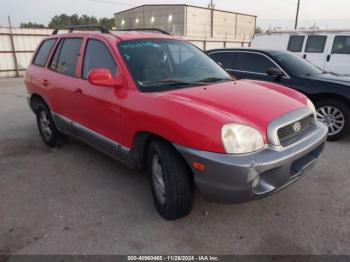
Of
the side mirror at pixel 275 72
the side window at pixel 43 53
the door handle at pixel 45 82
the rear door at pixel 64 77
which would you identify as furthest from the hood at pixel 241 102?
the side window at pixel 43 53

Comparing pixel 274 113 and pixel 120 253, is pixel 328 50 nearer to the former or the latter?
pixel 274 113

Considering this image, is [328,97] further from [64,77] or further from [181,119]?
[64,77]

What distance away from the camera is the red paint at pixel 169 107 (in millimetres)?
2518

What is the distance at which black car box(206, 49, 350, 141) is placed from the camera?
514 centimetres

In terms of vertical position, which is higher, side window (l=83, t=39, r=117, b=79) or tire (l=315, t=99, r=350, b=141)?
side window (l=83, t=39, r=117, b=79)

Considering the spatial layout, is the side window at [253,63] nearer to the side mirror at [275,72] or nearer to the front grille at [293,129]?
the side mirror at [275,72]

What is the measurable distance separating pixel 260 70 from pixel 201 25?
4140 centimetres

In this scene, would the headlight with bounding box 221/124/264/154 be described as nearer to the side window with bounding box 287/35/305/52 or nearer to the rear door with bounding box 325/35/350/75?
the rear door with bounding box 325/35/350/75

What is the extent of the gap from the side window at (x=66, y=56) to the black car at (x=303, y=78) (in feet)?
11.3

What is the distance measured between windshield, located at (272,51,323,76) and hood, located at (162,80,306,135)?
2469 mm

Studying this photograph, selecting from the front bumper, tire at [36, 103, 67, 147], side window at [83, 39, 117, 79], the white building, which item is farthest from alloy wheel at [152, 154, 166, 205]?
the white building

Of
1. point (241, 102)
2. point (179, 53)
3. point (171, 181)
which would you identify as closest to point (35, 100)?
point (179, 53)

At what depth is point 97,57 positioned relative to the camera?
369cm

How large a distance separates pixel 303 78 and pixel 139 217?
4.01m
